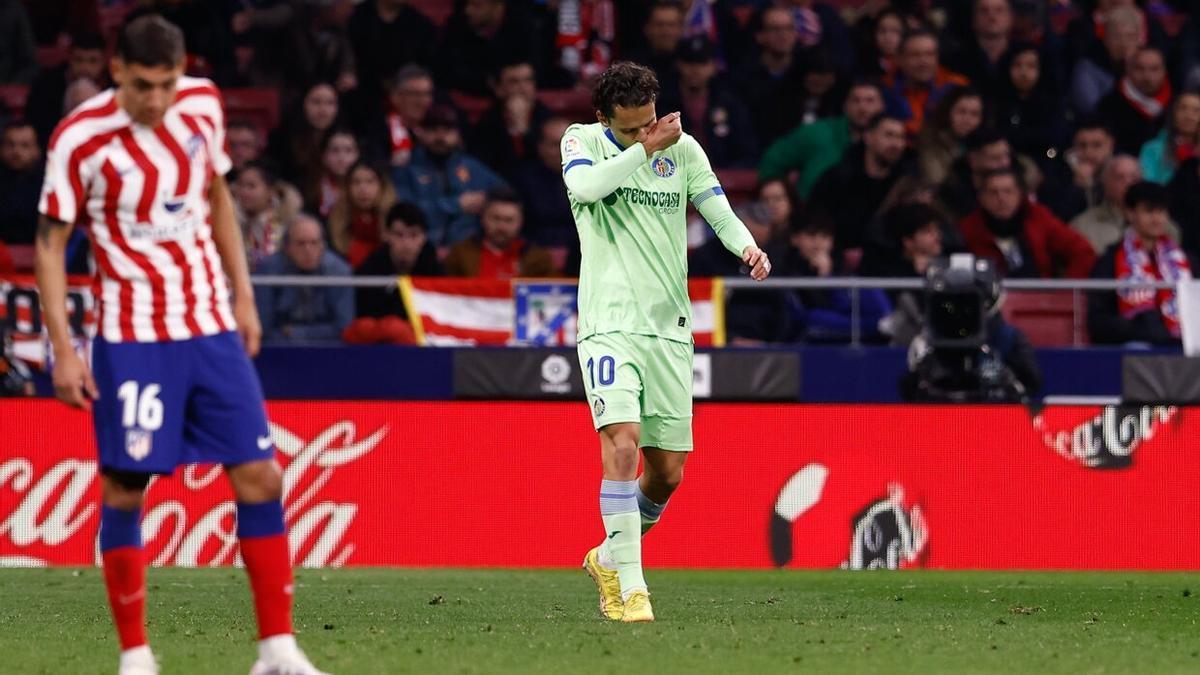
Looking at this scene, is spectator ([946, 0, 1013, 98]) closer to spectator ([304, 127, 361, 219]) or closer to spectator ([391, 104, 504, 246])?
spectator ([391, 104, 504, 246])

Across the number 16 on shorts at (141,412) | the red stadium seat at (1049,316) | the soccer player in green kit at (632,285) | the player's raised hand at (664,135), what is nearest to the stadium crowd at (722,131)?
the red stadium seat at (1049,316)

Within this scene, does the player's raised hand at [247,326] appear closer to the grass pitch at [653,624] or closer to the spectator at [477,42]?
the grass pitch at [653,624]

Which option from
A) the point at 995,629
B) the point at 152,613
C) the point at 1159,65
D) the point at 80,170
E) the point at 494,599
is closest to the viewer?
the point at 80,170

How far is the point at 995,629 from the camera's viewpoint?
8141mm

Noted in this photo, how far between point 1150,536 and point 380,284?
5191 millimetres

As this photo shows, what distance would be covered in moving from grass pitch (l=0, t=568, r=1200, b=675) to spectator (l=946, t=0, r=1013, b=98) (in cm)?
670

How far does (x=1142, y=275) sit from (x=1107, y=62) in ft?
13.2

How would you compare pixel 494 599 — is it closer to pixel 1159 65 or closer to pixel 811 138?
pixel 811 138

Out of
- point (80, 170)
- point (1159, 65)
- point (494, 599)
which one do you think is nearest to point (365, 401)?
point (494, 599)

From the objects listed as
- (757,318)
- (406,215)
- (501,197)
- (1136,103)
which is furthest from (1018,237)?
(406,215)

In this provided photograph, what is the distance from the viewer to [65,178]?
619 centimetres

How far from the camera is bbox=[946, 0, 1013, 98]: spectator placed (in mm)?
17672

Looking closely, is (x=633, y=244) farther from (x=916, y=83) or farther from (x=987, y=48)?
(x=987, y=48)

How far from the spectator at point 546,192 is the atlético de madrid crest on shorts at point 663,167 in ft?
23.2
